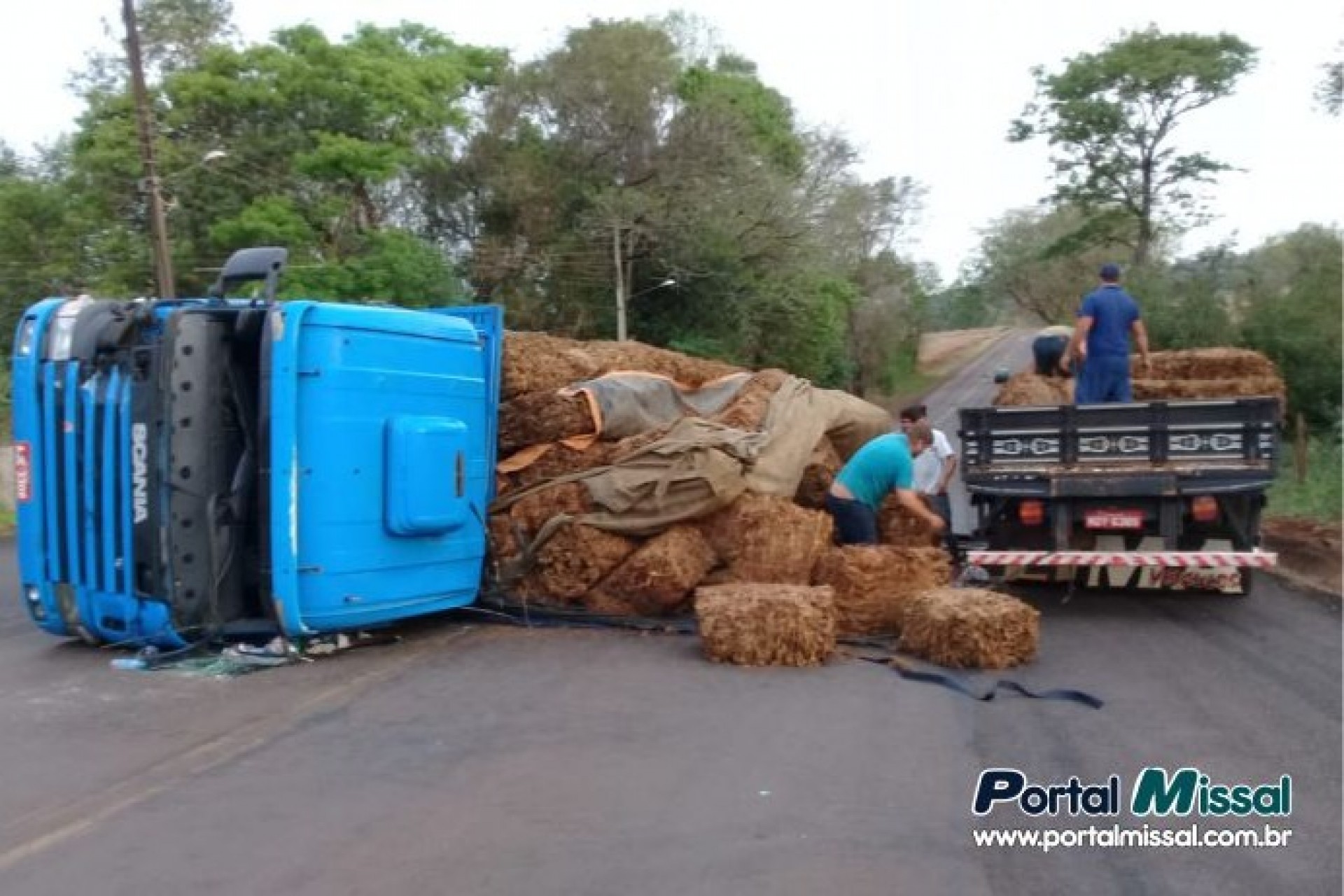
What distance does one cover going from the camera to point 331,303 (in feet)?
24.9

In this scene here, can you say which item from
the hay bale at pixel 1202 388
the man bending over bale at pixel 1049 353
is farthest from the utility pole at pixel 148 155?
the hay bale at pixel 1202 388

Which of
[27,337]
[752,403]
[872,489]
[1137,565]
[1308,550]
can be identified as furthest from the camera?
[1308,550]

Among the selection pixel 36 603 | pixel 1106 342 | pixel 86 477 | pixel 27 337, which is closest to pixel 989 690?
pixel 1106 342

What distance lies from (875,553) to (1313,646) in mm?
2987

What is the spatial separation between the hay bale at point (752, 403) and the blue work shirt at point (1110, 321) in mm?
2732

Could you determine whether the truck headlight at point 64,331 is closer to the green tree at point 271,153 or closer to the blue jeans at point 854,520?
the blue jeans at point 854,520

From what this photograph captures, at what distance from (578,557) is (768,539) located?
139 cm

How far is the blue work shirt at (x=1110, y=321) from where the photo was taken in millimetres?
10664

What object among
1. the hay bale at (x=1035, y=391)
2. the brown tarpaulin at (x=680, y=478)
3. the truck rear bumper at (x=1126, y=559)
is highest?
the hay bale at (x=1035, y=391)

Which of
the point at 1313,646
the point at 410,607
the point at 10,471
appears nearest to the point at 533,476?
the point at 410,607

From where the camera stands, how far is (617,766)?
17.8 ft

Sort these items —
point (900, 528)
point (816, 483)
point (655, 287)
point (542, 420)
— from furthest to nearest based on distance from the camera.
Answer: point (655, 287) → point (816, 483) → point (900, 528) → point (542, 420)

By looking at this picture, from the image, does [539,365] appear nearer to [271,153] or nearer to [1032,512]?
[1032,512]

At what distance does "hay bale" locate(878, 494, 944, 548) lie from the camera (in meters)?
9.62
